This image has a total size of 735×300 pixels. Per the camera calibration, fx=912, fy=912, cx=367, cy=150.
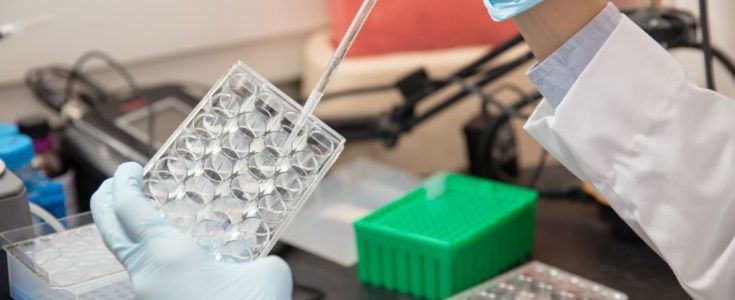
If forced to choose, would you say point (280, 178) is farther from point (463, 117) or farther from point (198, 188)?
point (463, 117)

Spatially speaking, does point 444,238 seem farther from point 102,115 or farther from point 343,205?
point 102,115

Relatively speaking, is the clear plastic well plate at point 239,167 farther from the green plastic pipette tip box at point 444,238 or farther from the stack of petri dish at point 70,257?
the green plastic pipette tip box at point 444,238

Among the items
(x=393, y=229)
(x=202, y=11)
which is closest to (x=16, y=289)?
(x=393, y=229)

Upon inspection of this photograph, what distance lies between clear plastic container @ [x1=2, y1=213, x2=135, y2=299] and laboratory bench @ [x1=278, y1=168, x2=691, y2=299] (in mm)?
269

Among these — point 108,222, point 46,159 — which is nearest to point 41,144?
point 46,159

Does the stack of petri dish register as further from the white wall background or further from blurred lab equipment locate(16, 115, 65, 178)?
the white wall background

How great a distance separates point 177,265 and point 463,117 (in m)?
0.89

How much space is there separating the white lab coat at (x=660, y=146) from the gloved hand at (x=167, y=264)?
1.09 ft

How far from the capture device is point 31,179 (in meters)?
1.17

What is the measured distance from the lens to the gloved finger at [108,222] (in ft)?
2.93

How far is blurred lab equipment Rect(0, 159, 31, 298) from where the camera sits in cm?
97

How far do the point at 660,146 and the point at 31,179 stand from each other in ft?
2.53

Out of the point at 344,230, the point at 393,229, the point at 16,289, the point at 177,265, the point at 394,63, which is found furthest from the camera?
the point at 394,63

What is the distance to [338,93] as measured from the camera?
149 cm
